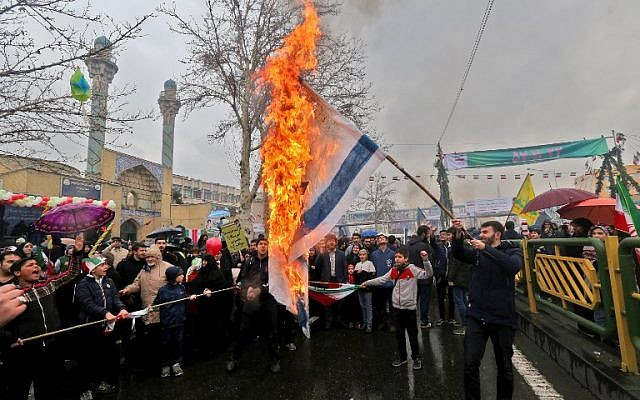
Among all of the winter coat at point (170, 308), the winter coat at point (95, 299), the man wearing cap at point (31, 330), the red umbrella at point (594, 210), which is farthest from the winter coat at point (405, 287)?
the red umbrella at point (594, 210)

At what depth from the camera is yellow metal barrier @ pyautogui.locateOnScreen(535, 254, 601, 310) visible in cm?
451

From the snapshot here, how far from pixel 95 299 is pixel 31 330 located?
88 centimetres

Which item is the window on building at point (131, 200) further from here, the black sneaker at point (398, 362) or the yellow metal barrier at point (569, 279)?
the yellow metal barrier at point (569, 279)

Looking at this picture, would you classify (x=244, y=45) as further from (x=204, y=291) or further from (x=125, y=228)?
(x=125, y=228)

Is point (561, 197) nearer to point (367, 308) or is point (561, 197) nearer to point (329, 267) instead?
point (367, 308)

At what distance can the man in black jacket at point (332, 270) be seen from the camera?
7496 millimetres

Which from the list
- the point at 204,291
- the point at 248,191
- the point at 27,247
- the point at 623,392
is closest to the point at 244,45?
the point at 248,191

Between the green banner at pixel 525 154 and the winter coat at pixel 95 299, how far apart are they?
63.2 ft

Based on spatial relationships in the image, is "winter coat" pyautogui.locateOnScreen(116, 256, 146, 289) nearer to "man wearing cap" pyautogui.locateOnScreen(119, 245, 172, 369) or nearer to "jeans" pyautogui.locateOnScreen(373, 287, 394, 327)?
"man wearing cap" pyautogui.locateOnScreen(119, 245, 172, 369)

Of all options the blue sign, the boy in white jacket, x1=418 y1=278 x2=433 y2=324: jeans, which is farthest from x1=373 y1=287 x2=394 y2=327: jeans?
the blue sign

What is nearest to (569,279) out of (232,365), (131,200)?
(232,365)

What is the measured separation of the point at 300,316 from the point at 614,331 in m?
3.49

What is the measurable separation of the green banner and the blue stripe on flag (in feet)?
59.7

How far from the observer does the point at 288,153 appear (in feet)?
14.5
